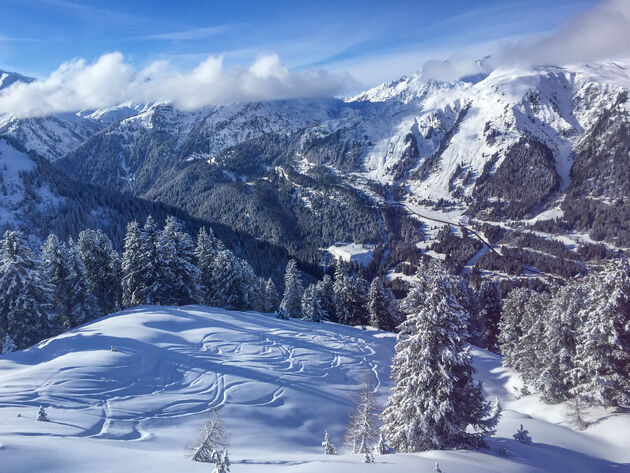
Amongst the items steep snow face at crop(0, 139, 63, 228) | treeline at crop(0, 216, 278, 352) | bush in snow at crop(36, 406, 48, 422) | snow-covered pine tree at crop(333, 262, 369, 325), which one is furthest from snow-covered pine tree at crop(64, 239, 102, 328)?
steep snow face at crop(0, 139, 63, 228)

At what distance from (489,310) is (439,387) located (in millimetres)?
51752

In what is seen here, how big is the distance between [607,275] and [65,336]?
36.2 m

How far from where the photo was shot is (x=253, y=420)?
18078 mm

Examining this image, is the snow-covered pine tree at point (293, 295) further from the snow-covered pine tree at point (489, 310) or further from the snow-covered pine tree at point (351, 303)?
the snow-covered pine tree at point (489, 310)

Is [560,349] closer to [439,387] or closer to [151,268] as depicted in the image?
[439,387]

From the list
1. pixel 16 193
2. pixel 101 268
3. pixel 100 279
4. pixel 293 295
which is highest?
pixel 16 193

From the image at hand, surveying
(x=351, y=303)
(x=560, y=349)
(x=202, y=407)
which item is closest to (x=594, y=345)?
(x=560, y=349)

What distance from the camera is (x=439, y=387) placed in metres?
15.4

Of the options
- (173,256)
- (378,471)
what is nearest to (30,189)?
(173,256)

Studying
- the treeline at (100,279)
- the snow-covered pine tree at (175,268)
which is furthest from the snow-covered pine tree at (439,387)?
the snow-covered pine tree at (175,268)

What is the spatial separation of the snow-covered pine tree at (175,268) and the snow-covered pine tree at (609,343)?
132 ft

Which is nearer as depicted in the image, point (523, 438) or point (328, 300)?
point (523, 438)

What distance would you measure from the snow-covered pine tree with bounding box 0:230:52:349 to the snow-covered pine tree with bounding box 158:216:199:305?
12.0 m

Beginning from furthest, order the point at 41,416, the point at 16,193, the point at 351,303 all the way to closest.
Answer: the point at 16,193 → the point at 351,303 → the point at 41,416
